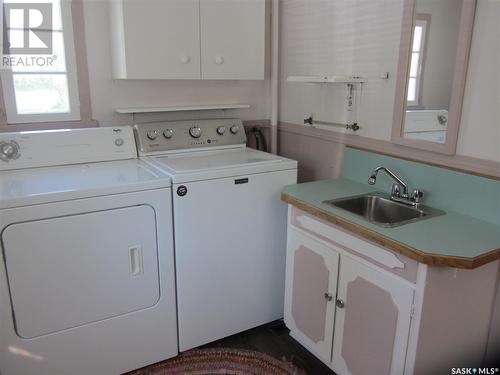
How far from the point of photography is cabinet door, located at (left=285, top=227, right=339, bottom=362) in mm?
1857

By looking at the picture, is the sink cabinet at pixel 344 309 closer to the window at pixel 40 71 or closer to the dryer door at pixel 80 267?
the dryer door at pixel 80 267

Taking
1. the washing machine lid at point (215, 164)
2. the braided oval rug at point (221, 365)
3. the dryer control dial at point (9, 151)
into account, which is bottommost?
the braided oval rug at point (221, 365)

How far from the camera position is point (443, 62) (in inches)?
67.8

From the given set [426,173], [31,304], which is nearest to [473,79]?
[426,173]

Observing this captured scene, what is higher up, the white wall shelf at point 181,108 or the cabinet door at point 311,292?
the white wall shelf at point 181,108

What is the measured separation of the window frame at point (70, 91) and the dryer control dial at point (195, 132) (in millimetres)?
534

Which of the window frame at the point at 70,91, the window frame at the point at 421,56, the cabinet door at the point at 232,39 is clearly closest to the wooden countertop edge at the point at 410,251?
the window frame at the point at 421,56

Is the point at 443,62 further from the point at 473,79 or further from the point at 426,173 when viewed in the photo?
the point at 426,173

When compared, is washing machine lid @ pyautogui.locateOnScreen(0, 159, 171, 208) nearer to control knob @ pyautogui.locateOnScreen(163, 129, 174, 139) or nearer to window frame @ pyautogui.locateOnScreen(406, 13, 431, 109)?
control knob @ pyautogui.locateOnScreen(163, 129, 174, 139)

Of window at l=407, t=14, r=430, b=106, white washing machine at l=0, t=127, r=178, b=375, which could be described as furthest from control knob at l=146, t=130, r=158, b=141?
window at l=407, t=14, r=430, b=106

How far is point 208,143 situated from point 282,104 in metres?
0.65

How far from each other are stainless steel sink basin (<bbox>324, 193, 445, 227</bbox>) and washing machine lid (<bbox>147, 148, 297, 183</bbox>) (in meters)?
0.37

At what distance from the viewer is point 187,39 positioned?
219cm

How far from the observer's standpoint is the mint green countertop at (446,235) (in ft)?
4.40
